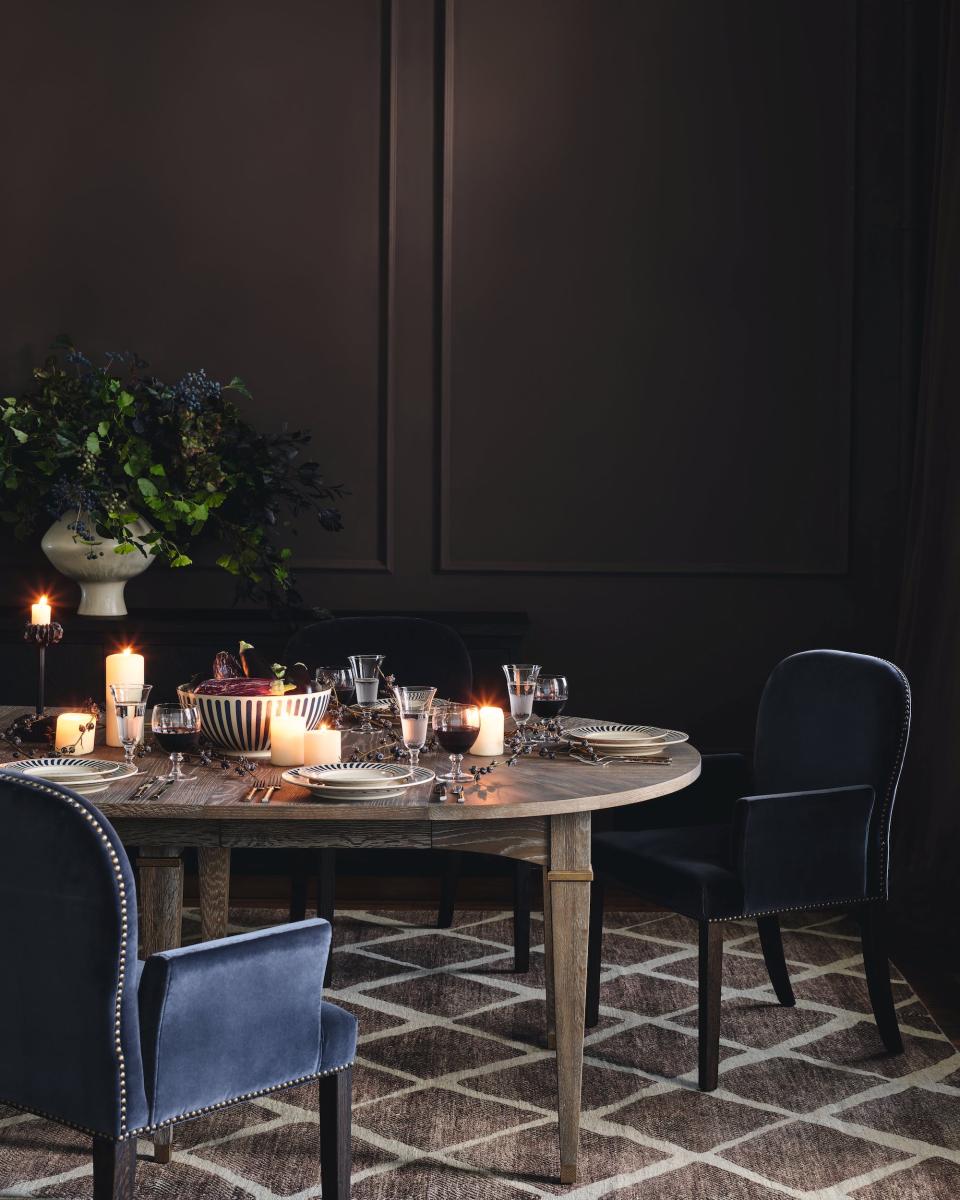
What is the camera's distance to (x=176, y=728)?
2.33 meters

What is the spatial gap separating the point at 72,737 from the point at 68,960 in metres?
0.90

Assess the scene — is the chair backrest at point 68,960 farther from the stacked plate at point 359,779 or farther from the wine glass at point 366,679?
the wine glass at point 366,679

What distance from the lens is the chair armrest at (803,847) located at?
2.63 metres

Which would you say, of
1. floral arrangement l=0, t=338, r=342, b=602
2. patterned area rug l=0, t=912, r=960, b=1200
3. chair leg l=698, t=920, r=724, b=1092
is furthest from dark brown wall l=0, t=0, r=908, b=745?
chair leg l=698, t=920, r=724, b=1092

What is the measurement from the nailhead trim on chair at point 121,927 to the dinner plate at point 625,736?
1.20m

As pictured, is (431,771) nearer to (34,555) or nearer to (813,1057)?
(813,1057)

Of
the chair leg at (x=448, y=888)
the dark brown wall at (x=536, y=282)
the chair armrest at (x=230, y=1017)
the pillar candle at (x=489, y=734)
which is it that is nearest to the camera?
the chair armrest at (x=230, y=1017)

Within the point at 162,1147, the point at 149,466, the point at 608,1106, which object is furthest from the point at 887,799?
the point at 149,466

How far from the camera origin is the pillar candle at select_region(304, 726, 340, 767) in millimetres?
2408

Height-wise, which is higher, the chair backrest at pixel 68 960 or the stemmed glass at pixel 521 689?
the stemmed glass at pixel 521 689

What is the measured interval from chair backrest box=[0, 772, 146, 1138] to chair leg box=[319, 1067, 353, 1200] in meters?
0.34

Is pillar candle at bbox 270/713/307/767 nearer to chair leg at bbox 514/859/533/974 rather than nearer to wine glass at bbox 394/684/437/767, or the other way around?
wine glass at bbox 394/684/437/767

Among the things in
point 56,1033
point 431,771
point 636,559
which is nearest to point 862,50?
point 636,559

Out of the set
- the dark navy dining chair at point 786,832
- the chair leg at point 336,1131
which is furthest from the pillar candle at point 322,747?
the dark navy dining chair at point 786,832
